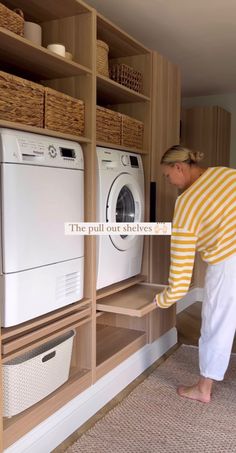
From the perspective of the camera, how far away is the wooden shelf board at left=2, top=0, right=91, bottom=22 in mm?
1976

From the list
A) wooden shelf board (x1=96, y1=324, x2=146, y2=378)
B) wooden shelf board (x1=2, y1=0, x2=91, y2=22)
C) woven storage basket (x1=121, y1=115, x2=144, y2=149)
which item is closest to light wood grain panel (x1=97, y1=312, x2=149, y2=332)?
wooden shelf board (x1=96, y1=324, x2=146, y2=378)

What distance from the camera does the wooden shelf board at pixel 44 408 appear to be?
66.5 inches

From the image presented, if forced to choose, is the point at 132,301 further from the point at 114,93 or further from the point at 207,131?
the point at 207,131

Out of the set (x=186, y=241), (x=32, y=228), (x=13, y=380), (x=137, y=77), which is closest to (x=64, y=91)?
(x=137, y=77)

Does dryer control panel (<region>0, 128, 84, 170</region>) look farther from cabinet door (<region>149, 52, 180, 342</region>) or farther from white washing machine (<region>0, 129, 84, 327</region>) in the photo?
cabinet door (<region>149, 52, 180, 342</region>)

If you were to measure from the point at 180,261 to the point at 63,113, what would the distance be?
39.0 inches

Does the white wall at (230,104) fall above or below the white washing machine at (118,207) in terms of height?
above

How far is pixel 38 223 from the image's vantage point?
1.80 metres

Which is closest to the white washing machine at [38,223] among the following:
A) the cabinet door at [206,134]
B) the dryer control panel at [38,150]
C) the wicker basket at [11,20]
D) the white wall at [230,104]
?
the dryer control panel at [38,150]

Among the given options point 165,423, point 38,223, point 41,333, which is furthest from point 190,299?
point 38,223

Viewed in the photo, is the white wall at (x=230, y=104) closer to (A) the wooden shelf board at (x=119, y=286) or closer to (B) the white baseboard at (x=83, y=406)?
(A) the wooden shelf board at (x=119, y=286)

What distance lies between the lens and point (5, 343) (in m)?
1.64

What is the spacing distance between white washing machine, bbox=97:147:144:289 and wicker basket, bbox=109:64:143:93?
1.48ft

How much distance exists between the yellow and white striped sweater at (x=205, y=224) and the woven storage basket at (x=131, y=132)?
610mm
